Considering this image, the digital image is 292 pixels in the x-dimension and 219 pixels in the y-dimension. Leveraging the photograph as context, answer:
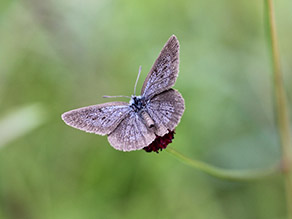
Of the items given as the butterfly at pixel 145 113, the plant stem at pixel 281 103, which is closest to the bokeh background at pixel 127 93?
the plant stem at pixel 281 103

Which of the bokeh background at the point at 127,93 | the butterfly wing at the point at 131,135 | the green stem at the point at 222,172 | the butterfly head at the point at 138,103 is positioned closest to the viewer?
the butterfly wing at the point at 131,135

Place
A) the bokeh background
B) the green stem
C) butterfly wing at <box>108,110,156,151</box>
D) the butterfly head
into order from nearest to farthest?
1. butterfly wing at <box>108,110,156,151</box>
2. the green stem
3. the butterfly head
4. the bokeh background

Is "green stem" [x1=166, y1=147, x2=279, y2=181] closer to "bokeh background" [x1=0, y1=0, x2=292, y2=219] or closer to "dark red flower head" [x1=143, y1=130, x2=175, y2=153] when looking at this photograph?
"dark red flower head" [x1=143, y1=130, x2=175, y2=153]

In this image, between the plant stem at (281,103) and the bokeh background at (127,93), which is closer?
the plant stem at (281,103)

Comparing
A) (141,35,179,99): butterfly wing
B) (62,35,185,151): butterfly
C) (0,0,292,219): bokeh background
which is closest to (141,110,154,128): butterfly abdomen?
(62,35,185,151): butterfly

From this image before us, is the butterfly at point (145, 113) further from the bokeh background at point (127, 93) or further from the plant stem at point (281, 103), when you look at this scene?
the bokeh background at point (127, 93)

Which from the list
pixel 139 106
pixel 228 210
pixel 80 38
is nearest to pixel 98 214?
pixel 228 210
